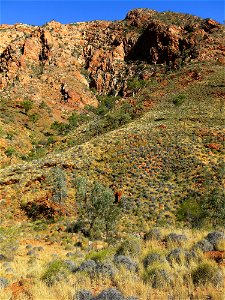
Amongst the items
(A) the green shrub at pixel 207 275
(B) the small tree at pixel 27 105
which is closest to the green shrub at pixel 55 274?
(A) the green shrub at pixel 207 275

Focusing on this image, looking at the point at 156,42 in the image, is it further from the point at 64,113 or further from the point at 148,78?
the point at 64,113

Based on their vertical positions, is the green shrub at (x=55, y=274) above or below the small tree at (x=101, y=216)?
above

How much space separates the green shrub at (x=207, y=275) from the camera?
671cm

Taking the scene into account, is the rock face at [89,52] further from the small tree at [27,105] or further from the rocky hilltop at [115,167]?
the small tree at [27,105]

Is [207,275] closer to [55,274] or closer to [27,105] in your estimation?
[55,274]

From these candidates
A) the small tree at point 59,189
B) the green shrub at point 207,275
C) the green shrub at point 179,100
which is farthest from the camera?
the green shrub at point 179,100

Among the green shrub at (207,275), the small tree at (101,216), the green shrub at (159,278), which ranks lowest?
the small tree at (101,216)

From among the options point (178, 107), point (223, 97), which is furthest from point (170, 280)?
point (223, 97)

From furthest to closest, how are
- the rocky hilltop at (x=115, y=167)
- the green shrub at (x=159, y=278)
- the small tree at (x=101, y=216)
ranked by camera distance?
the small tree at (x=101, y=216), the rocky hilltop at (x=115, y=167), the green shrub at (x=159, y=278)

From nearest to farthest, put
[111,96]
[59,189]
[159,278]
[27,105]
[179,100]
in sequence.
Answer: [159,278]
[59,189]
[179,100]
[27,105]
[111,96]

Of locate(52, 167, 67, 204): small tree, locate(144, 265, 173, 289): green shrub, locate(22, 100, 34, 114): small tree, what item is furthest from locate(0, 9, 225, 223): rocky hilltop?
locate(144, 265, 173, 289): green shrub

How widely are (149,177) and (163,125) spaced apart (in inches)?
521

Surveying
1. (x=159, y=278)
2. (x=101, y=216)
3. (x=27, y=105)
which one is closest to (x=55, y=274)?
(x=159, y=278)

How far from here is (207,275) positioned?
6.91 m
